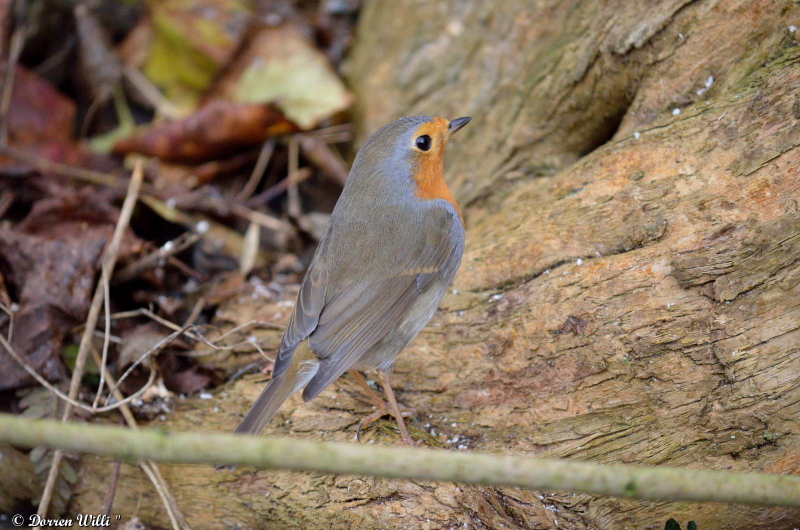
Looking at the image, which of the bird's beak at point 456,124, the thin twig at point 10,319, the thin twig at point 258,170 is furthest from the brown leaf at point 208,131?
the thin twig at point 10,319

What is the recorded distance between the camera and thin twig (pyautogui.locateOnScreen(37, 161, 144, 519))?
107 inches

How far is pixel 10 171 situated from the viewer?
4.14 meters

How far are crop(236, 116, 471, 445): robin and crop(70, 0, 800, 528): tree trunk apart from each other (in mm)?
233

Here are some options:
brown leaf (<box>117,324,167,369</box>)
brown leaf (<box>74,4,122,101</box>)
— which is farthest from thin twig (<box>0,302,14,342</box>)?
brown leaf (<box>74,4,122,101</box>)

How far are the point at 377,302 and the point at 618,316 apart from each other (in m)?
0.95

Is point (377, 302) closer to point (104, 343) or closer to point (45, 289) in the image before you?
point (104, 343)

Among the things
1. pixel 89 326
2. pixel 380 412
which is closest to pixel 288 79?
pixel 89 326

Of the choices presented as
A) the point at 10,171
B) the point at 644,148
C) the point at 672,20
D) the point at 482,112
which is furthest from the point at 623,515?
the point at 10,171

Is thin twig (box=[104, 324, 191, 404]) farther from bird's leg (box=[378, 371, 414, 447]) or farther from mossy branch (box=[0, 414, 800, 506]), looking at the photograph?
mossy branch (box=[0, 414, 800, 506])

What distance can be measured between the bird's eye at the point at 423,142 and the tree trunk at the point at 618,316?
0.52 m

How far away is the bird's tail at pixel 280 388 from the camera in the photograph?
2.47 meters

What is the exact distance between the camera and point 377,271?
9.77ft

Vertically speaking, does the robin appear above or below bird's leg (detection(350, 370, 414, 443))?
above

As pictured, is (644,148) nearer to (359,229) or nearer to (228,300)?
(359,229)
